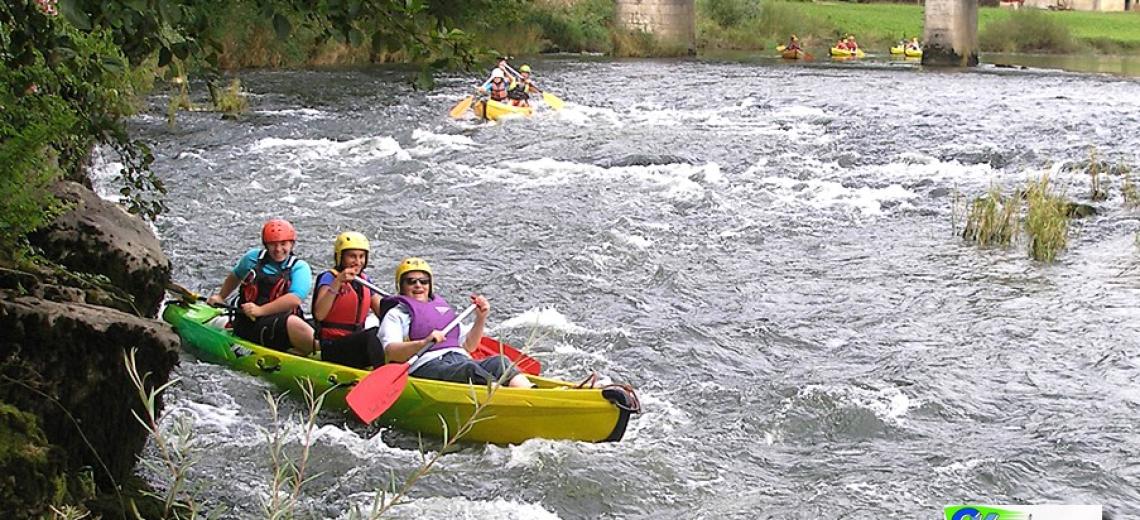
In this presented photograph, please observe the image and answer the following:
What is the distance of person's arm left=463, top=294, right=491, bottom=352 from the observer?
6.57 meters

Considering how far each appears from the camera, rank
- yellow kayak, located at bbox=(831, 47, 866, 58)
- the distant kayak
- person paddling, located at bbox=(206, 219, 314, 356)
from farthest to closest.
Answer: yellow kayak, located at bbox=(831, 47, 866, 58), the distant kayak, person paddling, located at bbox=(206, 219, 314, 356)

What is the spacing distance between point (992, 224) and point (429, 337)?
6281 mm

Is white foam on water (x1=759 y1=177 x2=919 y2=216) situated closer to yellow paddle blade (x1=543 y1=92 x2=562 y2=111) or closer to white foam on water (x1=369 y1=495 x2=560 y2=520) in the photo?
yellow paddle blade (x1=543 y1=92 x2=562 y2=111)

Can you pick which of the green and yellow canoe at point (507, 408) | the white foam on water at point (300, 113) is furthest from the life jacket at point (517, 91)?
the green and yellow canoe at point (507, 408)

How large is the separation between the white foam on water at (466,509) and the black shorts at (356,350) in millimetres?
1186

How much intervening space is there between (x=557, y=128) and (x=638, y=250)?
25.9 ft

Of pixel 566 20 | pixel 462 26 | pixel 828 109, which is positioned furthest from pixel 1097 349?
pixel 566 20

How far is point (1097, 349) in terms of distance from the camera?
8250mm

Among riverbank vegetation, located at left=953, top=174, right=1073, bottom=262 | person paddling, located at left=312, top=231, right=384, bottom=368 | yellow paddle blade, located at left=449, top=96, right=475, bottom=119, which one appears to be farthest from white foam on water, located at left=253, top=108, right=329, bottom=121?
person paddling, located at left=312, top=231, right=384, bottom=368

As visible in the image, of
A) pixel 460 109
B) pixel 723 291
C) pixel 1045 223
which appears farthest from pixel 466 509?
pixel 460 109

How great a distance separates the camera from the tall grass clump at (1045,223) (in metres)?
10.7

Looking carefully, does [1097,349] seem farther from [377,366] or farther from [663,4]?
[663,4]

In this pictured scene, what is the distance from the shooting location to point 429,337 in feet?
21.3

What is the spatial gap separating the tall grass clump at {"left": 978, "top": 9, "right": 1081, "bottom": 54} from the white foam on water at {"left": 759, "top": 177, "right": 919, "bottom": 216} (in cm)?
3479
